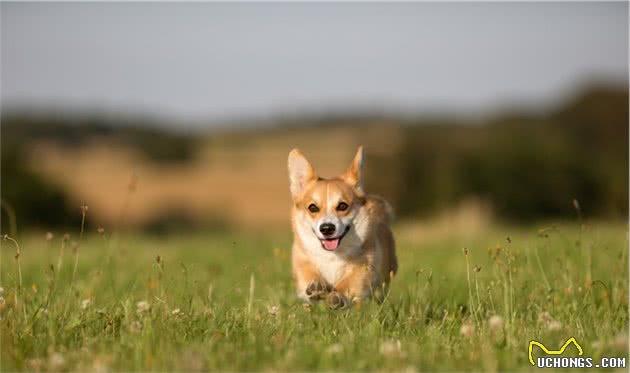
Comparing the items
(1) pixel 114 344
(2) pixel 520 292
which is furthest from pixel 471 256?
(1) pixel 114 344

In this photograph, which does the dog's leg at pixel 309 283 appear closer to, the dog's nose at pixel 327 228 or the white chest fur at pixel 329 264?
the white chest fur at pixel 329 264

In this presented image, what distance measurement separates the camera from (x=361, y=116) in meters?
63.8

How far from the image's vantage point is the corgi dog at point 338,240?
208 inches

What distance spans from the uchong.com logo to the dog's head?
1802 mm

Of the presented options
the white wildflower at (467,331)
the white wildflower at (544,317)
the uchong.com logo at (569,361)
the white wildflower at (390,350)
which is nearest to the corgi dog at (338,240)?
the white wildflower at (467,331)

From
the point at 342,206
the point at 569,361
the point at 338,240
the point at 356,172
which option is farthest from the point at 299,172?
the point at 569,361

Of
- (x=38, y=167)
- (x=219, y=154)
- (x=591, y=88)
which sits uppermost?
(x=591, y=88)

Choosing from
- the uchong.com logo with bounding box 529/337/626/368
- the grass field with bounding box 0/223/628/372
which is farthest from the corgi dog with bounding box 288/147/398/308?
the uchong.com logo with bounding box 529/337/626/368

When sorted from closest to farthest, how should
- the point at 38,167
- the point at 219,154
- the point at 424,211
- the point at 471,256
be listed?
the point at 471,256 < the point at 424,211 < the point at 38,167 < the point at 219,154

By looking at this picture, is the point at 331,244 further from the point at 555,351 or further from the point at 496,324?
the point at 555,351

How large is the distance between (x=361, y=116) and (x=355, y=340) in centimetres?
6030

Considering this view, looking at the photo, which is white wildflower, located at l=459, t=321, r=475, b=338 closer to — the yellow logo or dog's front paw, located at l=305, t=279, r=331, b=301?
the yellow logo

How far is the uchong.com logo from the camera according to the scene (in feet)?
12.0

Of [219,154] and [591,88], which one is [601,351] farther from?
[219,154]
